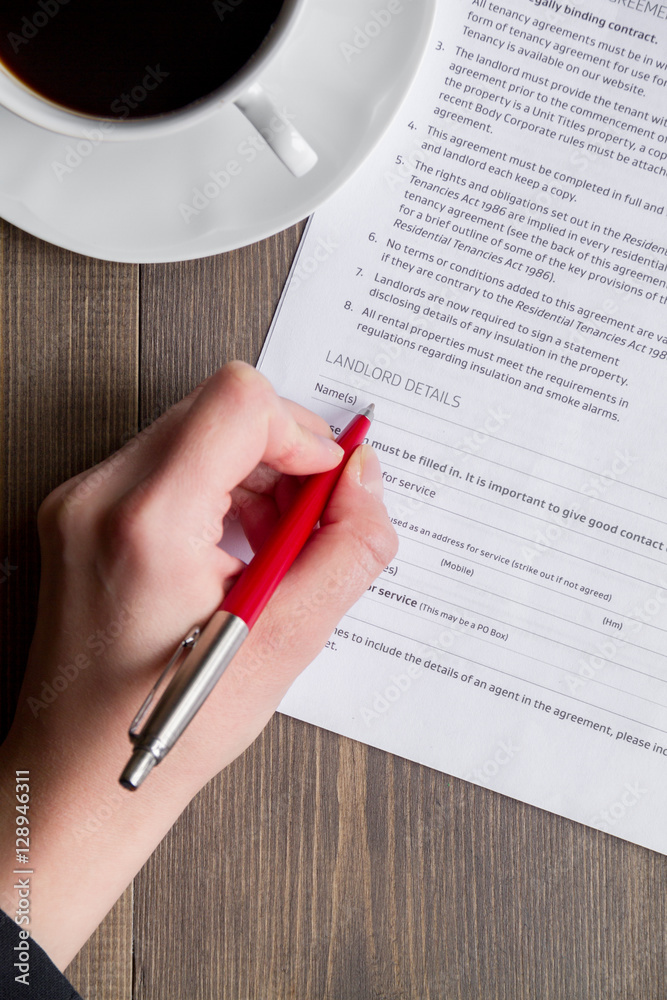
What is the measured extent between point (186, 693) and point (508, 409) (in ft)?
0.96

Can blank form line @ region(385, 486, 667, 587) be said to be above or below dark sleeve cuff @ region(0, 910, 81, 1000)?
above

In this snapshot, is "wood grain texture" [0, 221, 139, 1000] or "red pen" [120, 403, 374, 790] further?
"wood grain texture" [0, 221, 139, 1000]

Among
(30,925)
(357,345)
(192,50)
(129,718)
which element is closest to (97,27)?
(192,50)

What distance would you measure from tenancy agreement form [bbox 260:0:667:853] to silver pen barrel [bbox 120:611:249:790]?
0.15 metres

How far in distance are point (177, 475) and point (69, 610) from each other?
0.38ft

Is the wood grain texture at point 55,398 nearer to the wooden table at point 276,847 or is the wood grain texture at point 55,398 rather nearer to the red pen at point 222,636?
the wooden table at point 276,847

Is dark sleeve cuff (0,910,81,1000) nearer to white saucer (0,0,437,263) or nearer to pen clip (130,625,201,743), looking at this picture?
pen clip (130,625,201,743)

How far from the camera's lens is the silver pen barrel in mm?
345

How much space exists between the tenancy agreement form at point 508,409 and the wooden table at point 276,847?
0.03 meters

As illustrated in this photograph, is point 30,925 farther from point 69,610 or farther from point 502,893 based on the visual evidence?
point 502,893

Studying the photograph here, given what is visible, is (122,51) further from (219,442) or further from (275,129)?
(219,442)

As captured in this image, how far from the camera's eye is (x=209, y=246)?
0.46 m

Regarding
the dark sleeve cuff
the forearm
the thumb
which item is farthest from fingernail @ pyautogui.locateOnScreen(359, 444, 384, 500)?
the dark sleeve cuff

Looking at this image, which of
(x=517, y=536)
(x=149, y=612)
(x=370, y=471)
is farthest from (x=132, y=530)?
(x=517, y=536)
